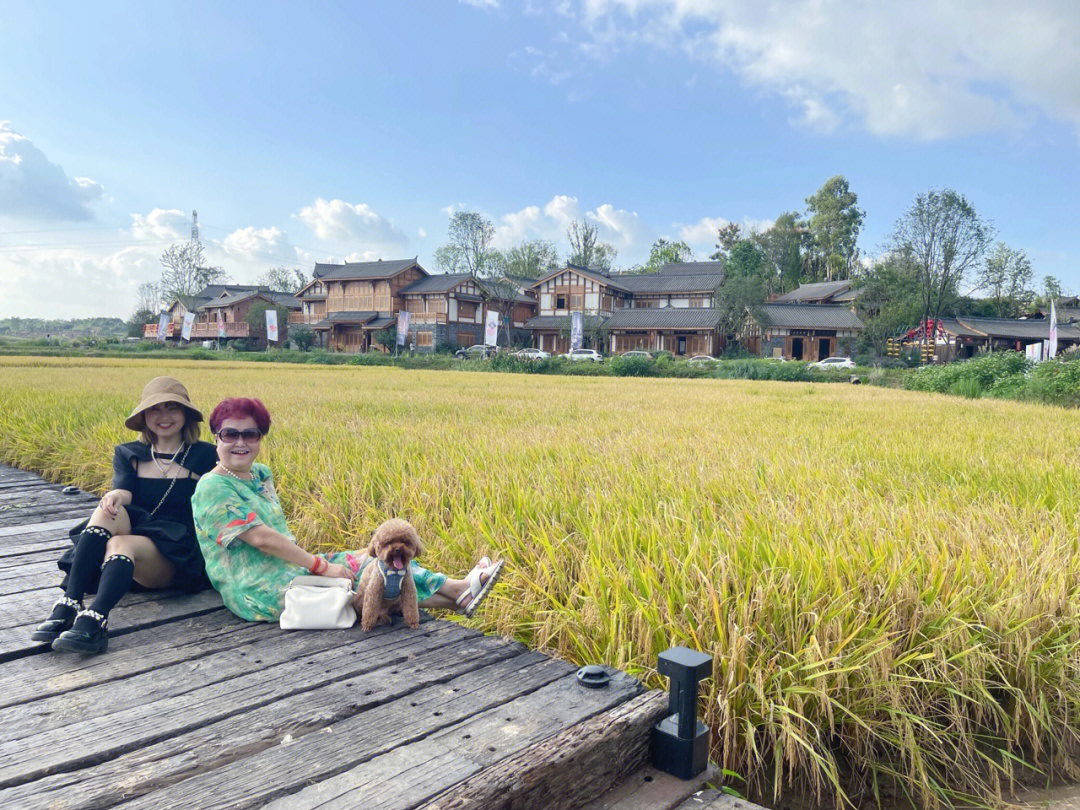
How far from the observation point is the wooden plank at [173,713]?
62.1 inches

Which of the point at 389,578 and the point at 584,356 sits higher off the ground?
the point at 584,356

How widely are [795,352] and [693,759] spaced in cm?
3867

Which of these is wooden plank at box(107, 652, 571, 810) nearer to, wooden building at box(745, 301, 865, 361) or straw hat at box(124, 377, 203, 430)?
straw hat at box(124, 377, 203, 430)

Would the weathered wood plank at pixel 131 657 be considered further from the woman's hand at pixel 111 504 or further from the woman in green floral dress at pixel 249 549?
the woman's hand at pixel 111 504

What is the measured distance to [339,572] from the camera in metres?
2.56

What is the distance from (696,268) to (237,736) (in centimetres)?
4322

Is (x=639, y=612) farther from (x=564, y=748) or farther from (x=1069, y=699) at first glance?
(x=1069, y=699)

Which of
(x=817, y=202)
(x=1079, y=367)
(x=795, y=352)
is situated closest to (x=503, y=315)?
(x=795, y=352)

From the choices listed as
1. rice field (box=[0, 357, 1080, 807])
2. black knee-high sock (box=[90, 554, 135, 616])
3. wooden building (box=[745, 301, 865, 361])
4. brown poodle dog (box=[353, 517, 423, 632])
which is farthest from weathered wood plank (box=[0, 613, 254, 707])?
wooden building (box=[745, 301, 865, 361])

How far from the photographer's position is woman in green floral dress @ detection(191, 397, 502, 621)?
243cm

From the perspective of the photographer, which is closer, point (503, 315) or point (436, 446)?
point (436, 446)

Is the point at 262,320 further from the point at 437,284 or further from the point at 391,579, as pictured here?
the point at 391,579

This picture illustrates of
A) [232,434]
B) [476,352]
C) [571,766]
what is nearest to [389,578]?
[232,434]

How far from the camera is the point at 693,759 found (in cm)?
174
